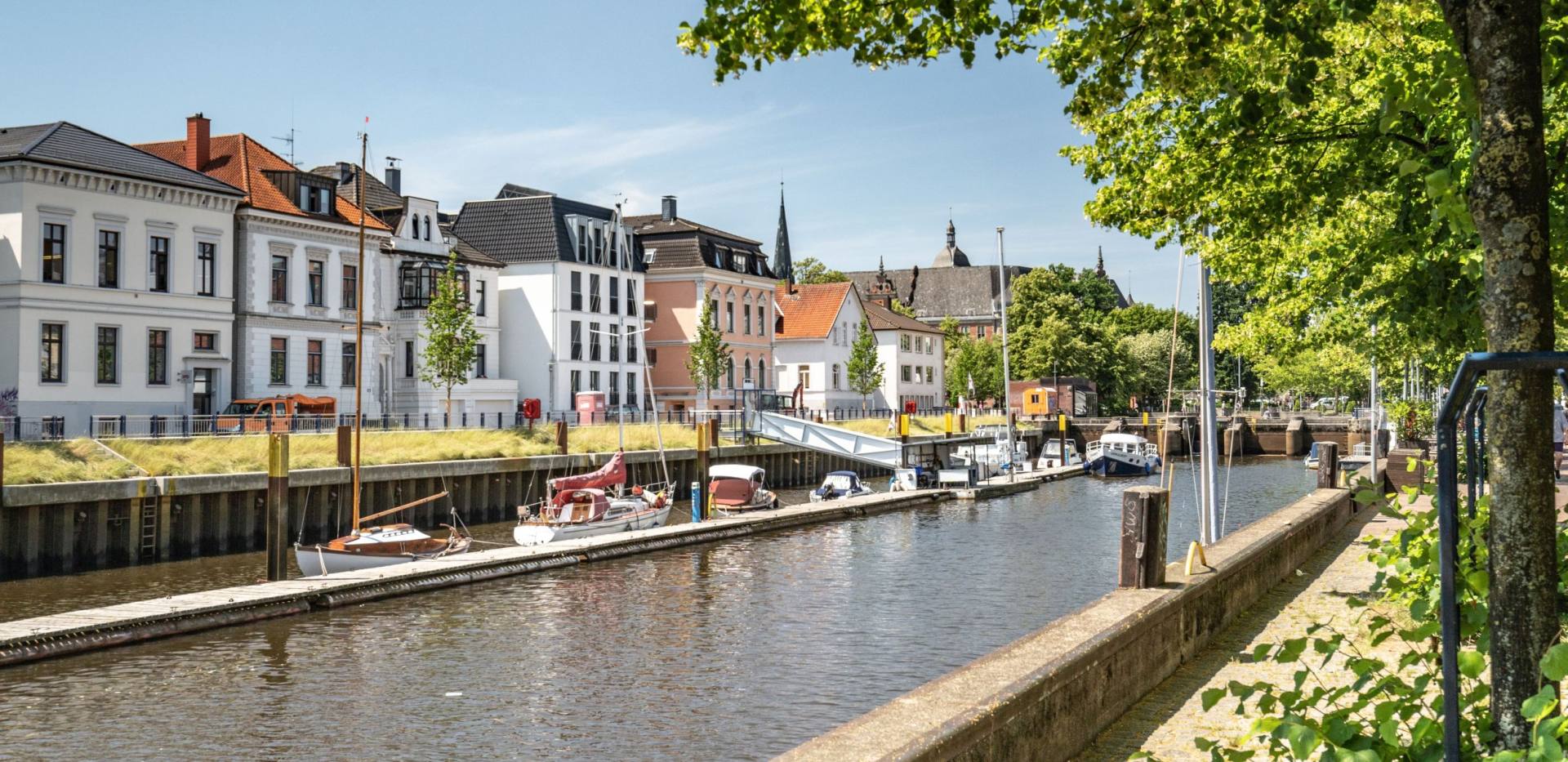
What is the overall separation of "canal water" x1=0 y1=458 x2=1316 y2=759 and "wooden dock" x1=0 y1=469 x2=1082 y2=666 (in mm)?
330

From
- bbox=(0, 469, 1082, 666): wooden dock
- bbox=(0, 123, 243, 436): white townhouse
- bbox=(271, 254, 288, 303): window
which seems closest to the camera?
bbox=(0, 469, 1082, 666): wooden dock

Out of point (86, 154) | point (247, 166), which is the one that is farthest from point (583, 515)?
point (247, 166)

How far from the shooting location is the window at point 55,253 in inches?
1762

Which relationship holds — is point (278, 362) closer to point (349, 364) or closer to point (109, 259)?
point (349, 364)

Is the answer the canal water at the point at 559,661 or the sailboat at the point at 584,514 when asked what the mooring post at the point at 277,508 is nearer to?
the canal water at the point at 559,661

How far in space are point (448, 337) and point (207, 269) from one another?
10.5 metres

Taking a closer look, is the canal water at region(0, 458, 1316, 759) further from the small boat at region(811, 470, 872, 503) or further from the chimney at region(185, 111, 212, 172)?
the chimney at region(185, 111, 212, 172)

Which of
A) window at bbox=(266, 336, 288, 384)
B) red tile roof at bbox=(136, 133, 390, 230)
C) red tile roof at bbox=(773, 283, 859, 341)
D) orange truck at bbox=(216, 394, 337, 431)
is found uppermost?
red tile roof at bbox=(136, 133, 390, 230)

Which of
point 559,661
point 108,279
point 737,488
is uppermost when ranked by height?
point 108,279

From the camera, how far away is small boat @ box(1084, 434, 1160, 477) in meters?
69.8

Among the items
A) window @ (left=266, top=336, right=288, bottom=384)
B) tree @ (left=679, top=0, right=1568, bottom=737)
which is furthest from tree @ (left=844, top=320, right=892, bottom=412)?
tree @ (left=679, top=0, right=1568, bottom=737)

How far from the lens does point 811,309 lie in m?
98.6

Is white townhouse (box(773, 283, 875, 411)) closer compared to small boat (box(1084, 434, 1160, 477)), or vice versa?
small boat (box(1084, 434, 1160, 477))

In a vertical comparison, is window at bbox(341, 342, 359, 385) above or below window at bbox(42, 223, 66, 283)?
below
